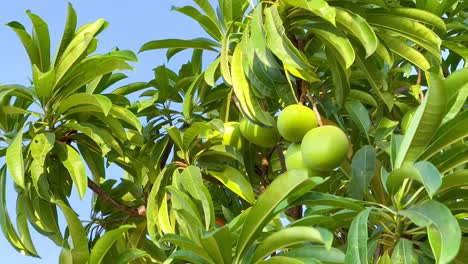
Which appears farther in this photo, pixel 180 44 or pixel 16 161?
pixel 180 44

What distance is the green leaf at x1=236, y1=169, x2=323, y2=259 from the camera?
1.59 m

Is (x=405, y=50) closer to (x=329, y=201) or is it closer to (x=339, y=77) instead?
(x=339, y=77)

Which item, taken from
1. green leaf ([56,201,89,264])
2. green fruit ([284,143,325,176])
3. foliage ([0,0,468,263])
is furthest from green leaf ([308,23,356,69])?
green leaf ([56,201,89,264])

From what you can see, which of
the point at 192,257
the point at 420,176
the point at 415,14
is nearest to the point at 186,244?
the point at 192,257

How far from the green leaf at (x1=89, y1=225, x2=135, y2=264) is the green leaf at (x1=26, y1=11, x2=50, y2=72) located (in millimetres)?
672

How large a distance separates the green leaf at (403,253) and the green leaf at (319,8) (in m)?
0.55

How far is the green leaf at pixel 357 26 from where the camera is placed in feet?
6.17

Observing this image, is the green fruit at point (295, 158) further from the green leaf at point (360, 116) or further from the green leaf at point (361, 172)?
the green leaf at point (360, 116)

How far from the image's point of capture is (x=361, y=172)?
75.9 inches

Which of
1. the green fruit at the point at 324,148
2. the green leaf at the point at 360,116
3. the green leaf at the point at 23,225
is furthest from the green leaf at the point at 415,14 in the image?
the green leaf at the point at 23,225

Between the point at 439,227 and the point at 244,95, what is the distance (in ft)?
2.33

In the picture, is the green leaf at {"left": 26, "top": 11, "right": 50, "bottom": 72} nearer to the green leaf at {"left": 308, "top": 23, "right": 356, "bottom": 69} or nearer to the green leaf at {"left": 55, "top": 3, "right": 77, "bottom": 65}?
the green leaf at {"left": 55, "top": 3, "right": 77, "bottom": 65}

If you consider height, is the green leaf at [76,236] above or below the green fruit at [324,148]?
below

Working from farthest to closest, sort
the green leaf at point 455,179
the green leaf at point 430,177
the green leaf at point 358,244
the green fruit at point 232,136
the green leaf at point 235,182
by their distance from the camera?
the green fruit at point 232,136
the green leaf at point 235,182
the green leaf at point 455,179
the green leaf at point 358,244
the green leaf at point 430,177
